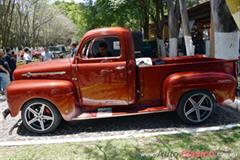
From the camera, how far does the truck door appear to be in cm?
669

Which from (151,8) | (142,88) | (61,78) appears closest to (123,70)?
(142,88)

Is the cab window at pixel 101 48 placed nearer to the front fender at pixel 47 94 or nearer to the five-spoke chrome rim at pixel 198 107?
the front fender at pixel 47 94

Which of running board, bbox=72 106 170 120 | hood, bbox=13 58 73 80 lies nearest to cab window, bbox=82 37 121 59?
hood, bbox=13 58 73 80

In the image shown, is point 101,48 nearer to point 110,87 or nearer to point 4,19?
point 110,87

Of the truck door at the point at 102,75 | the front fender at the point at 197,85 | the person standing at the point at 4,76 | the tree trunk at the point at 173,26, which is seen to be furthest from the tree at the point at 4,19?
the front fender at the point at 197,85

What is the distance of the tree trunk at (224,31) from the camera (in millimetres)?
8820

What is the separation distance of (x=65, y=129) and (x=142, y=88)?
1.74 m

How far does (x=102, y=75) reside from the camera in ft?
21.9

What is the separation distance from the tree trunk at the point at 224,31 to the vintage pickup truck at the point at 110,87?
2.30 meters

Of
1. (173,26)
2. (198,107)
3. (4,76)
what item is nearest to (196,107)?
(198,107)

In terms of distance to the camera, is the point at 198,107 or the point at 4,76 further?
the point at 4,76

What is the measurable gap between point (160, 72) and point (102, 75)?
1.11m

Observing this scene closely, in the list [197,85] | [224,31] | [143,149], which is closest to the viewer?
[143,149]

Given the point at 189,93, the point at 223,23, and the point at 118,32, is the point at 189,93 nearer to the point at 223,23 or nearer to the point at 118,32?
the point at 118,32
